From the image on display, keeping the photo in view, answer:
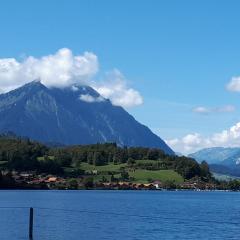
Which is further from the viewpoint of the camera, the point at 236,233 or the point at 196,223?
the point at 196,223

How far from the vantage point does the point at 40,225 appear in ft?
347

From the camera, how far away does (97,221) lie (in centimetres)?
11962

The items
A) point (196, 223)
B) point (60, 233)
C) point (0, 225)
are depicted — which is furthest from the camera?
point (196, 223)

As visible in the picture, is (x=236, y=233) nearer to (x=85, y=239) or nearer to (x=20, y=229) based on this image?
(x=85, y=239)

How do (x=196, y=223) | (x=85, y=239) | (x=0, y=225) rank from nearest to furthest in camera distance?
(x=85, y=239) → (x=0, y=225) → (x=196, y=223)

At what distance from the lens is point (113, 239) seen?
8925 cm

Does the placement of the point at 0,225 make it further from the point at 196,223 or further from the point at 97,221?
the point at 196,223

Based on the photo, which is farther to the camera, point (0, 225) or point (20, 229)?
point (0, 225)

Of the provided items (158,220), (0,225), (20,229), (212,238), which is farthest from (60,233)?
(158,220)

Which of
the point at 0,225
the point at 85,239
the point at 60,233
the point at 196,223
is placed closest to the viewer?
the point at 85,239

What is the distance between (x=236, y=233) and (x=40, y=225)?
107 ft

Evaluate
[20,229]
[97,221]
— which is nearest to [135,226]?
[97,221]

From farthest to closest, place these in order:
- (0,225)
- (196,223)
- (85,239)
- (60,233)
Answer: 1. (196,223)
2. (0,225)
3. (60,233)
4. (85,239)

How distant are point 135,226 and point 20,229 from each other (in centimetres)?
2114
